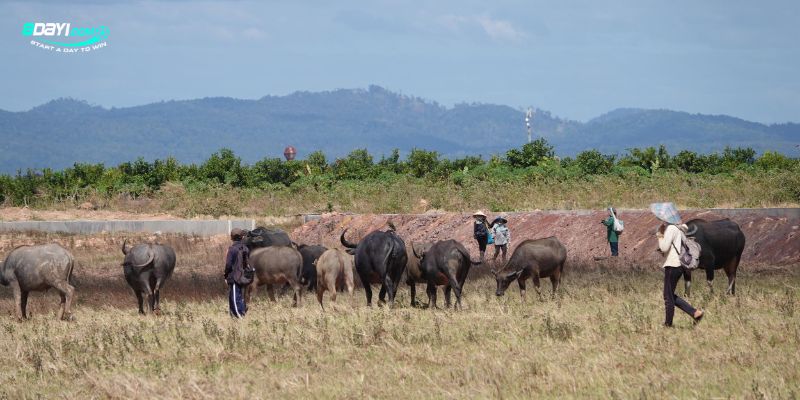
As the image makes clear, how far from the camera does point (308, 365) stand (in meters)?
14.9

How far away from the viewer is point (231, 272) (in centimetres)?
2000

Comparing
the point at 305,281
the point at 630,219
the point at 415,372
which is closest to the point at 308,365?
the point at 415,372

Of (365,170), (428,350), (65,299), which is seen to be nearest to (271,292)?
(65,299)

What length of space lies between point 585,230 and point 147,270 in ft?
54.6

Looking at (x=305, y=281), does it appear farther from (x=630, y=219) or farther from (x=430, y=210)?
(x=430, y=210)

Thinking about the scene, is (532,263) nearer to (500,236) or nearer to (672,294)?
(672,294)

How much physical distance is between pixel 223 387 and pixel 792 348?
717 cm

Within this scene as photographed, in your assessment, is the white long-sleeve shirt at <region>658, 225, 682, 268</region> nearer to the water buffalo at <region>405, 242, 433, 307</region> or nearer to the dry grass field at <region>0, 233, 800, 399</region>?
the dry grass field at <region>0, 233, 800, 399</region>

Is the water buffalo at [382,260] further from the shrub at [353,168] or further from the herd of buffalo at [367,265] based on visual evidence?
the shrub at [353,168]

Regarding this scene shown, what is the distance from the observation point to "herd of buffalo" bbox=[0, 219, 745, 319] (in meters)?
21.2

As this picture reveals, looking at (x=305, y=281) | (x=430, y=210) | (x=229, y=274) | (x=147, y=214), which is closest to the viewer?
(x=229, y=274)

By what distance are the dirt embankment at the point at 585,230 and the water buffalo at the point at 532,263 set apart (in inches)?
252

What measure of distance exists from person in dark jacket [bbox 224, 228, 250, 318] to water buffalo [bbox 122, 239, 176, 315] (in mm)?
2697

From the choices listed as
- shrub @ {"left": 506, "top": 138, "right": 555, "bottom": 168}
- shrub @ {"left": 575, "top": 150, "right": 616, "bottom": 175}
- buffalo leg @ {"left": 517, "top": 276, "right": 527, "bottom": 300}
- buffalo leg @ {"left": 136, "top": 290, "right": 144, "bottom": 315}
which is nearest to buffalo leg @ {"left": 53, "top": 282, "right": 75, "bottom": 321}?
buffalo leg @ {"left": 136, "top": 290, "right": 144, "bottom": 315}
